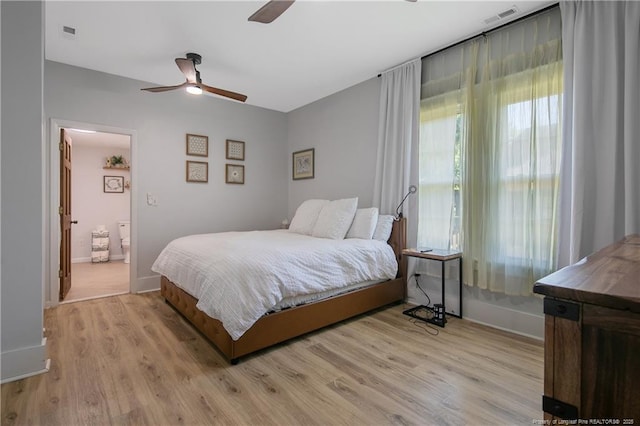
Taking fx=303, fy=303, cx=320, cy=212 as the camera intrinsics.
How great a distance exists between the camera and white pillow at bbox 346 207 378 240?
340 cm

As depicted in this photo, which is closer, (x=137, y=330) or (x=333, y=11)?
(x=333, y=11)

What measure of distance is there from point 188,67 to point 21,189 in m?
1.67

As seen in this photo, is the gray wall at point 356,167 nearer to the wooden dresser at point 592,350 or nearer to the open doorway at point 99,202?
the wooden dresser at point 592,350

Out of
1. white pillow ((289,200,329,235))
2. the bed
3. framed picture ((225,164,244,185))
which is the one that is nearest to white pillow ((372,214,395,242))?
the bed

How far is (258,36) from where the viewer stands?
283cm

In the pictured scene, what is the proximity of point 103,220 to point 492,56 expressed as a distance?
7109mm

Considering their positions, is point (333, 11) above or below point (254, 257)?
above

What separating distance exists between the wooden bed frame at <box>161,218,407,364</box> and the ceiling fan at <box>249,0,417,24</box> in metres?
2.05

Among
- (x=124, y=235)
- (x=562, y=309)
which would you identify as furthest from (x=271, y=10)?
(x=124, y=235)

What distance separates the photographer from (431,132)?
321 cm

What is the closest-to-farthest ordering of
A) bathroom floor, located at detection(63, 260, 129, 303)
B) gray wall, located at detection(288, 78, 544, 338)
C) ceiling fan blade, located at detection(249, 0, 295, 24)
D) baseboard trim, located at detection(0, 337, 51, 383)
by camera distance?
ceiling fan blade, located at detection(249, 0, 295, 24) → baseboard trim, located at detection(0, 337, 51, 383) → gray wall, located at detection(288, 78, 544, 338) → bathroom floor, located at detection(63, 260, 129, 303)

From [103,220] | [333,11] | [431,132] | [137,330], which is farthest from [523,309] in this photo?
[103,220]

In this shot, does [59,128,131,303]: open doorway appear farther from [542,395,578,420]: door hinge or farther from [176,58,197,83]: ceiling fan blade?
[542,395,578,420]: door hinge

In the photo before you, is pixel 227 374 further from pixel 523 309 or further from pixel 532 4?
pixel 532 4
